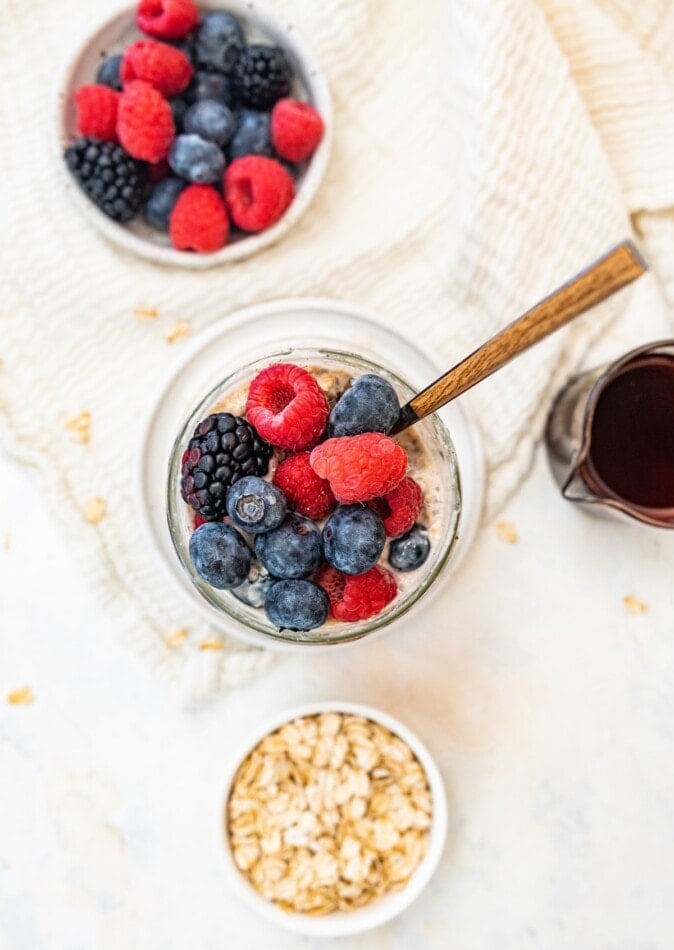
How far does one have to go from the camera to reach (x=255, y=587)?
80 centimetres

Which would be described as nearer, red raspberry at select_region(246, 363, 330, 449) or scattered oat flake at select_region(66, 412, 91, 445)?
red raspberry at select_region(246, 363, 330, 449)

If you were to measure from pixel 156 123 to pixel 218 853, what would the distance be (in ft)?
2.87

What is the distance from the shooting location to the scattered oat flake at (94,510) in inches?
41.8

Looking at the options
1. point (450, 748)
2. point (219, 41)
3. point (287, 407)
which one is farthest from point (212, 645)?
point (219, 41)

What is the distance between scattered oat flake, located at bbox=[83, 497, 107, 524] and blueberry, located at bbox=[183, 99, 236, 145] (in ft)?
1.55

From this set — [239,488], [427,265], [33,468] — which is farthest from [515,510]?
[33,468]

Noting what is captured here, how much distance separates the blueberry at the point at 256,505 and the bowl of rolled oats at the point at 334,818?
1.25 feet

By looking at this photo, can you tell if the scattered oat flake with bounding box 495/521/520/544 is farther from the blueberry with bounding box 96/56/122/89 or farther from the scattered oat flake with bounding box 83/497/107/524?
the blueberry with bounding box 96/56/122/89

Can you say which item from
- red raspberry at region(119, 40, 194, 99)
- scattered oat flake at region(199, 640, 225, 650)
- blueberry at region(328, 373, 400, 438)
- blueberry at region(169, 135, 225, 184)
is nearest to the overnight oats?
blueberry at region(328, 373, 400, 438)

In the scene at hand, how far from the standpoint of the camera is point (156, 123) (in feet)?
3.41

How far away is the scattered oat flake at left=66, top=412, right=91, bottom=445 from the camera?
1.07 meters

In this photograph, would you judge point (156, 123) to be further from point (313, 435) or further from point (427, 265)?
point (313, 435)

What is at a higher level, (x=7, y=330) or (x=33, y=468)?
(x=7, y=330)

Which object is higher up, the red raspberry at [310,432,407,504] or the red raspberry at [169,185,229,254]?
the red raspberry at [169,185,229,254]
